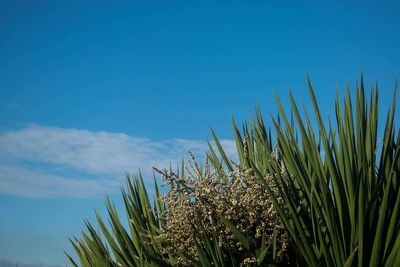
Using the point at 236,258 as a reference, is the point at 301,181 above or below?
above

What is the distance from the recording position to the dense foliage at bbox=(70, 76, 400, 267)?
3688mm

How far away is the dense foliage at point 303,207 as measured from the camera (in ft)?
12.1

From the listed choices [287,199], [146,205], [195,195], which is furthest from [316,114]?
[146,205]

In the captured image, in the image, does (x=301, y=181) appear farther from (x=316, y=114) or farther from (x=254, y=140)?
(x=254, y=140)

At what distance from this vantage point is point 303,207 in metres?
4.04

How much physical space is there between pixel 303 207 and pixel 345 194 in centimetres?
32

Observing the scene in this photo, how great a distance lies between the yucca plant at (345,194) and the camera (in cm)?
363

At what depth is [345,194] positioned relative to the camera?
385 cm

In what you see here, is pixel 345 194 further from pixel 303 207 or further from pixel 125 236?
pixel 125 236

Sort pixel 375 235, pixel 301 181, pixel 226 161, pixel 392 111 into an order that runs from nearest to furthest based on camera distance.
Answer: pixel 375 235, pixel 301 181, pixel 392 111, pixel 226 161

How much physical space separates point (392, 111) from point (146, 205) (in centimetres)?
248

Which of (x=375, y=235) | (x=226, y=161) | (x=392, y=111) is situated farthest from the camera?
(x=226, y=161)

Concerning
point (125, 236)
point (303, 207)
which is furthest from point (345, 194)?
point (125, 236)

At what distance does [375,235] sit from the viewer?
3666 millimetres
